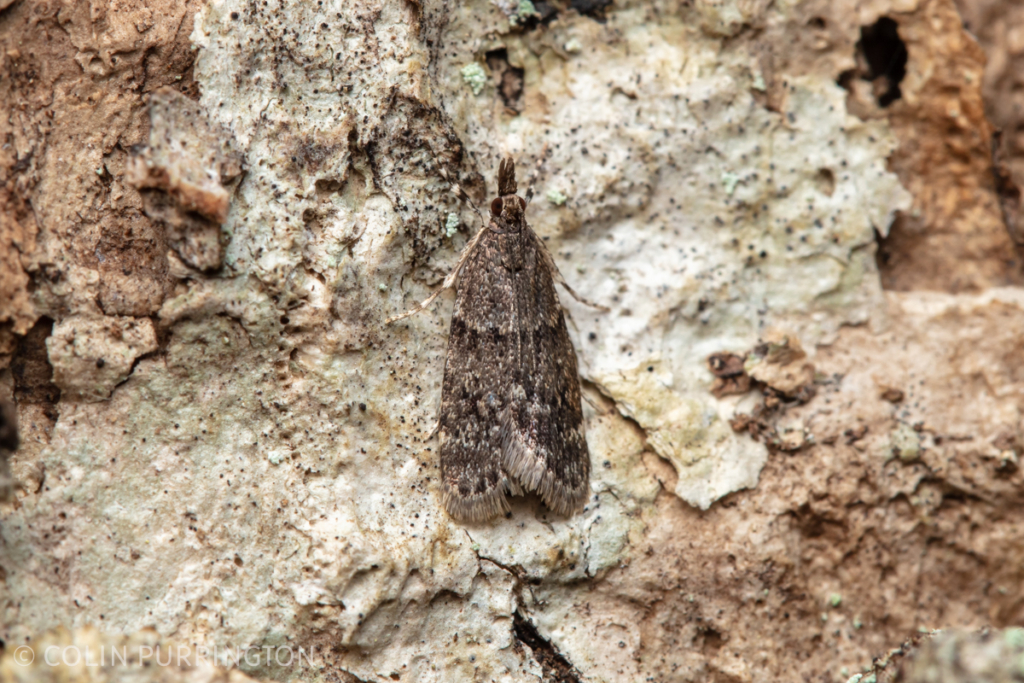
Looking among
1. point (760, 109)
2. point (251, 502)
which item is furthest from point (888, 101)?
point (251, 502)

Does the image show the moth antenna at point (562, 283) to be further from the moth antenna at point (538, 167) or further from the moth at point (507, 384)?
the moth antenna at point (538, 167)

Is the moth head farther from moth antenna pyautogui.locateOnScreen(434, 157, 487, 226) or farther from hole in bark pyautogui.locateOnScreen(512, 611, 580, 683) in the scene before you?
hole in bark pyautogui.locateOnScreen(512, 611, 580, 683)

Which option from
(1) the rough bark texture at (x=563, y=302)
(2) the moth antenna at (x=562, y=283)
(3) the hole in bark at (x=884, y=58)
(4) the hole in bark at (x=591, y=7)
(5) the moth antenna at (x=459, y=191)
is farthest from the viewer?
(3) the hole in bark at (x=884, y=58)

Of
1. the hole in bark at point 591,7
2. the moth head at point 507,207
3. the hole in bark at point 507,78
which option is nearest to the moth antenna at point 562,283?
the moth head at point 507,207

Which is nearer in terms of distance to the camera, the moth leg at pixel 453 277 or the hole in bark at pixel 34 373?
the hole in bark at pixel 34 373

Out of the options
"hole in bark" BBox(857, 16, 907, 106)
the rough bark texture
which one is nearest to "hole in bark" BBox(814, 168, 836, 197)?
the rough bark texture

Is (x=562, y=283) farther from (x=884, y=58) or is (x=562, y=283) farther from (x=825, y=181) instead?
(x=884, y=58)

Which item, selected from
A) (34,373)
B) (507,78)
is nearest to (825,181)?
(507,78)
